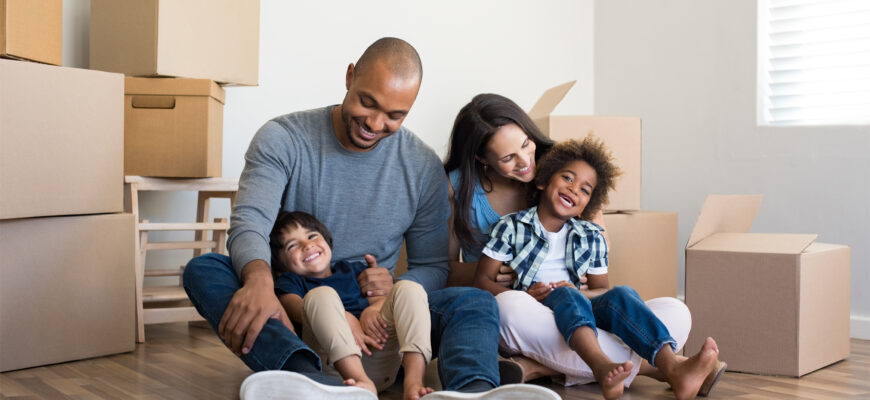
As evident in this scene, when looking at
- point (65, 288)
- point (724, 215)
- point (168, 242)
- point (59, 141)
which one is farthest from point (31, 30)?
point (724, 215)

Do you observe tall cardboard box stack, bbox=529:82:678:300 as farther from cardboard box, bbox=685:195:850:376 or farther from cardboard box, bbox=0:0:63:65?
cardboard box, bbox=0:0:63:65

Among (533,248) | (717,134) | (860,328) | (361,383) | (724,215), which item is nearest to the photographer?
(361,383)

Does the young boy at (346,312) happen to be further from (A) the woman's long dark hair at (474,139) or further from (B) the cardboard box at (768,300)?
(B) the cardboard box at (768,300)

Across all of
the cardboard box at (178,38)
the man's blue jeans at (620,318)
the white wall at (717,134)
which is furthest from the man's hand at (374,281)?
the white wall at (717,134)

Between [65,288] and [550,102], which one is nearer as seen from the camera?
[65,288]

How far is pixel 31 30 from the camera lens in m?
1.76

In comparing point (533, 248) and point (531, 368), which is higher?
point (533, 248)

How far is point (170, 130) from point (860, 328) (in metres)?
2.09

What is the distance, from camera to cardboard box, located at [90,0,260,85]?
2098mm

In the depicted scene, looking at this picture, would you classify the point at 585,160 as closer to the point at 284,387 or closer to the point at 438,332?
the point at 438,332

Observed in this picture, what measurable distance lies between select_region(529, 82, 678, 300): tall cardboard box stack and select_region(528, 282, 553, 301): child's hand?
1.68ft

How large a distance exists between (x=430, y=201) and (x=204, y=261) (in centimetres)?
50

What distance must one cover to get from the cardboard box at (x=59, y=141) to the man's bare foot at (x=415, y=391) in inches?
38.9

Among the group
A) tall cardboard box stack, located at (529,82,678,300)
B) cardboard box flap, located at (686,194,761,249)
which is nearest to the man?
tall cardboard box stack, located at (529,82,678,300)
